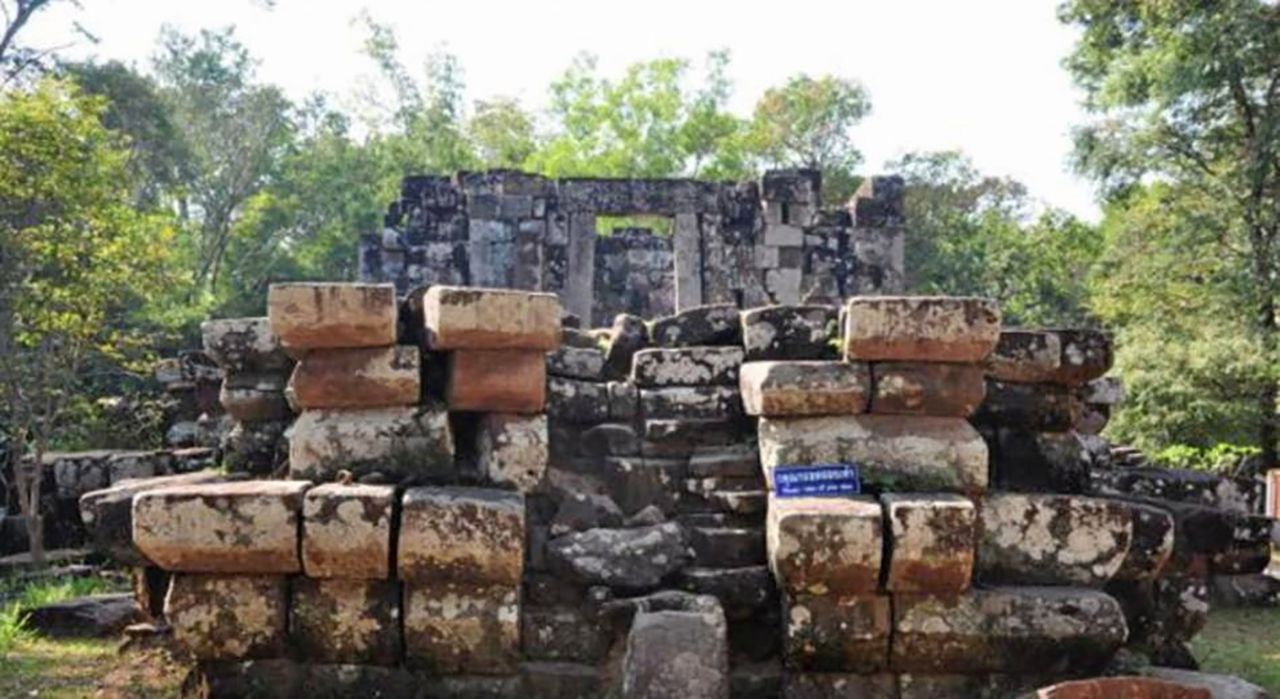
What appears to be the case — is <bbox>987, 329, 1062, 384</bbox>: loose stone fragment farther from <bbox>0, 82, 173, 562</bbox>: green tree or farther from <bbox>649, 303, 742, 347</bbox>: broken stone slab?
<bbox>0, 82, 173, 562</bbox>: green tree

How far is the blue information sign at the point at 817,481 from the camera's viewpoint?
4367 millimetres

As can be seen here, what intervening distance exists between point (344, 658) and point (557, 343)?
5.09ft

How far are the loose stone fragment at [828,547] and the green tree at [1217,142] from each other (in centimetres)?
1356

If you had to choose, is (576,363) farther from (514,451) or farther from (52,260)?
(52,260)

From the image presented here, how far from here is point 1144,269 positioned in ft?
57.5

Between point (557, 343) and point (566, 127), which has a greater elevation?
point (566, 127)

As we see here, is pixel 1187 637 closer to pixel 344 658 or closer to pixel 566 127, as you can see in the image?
pixel 344 658

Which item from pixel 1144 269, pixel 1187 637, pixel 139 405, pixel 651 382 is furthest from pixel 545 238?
pixel 1187 637

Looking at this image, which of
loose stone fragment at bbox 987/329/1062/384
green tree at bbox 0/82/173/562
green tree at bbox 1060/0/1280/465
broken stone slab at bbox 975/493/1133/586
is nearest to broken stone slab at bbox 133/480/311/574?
broken stone slab at bbox 975/493/1133/586

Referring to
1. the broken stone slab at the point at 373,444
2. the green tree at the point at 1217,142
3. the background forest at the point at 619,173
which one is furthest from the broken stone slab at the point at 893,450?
the green tree at the point at 1217,142

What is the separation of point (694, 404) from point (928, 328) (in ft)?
3.81

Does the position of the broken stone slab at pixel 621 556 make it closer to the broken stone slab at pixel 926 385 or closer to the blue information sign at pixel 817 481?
the blue information sign at pixel 817 481

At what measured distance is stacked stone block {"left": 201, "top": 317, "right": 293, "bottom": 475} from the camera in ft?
16.2

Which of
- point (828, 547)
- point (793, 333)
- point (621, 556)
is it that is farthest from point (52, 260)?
point (828, 547)
